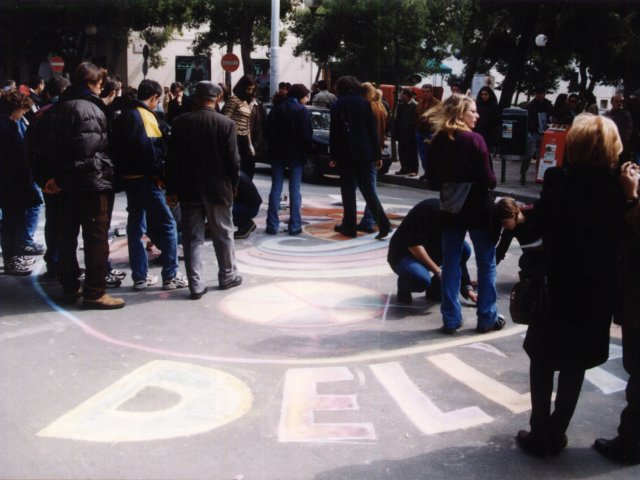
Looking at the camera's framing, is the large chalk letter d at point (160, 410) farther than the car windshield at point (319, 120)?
No

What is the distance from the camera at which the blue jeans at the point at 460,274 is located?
5785 millimetres

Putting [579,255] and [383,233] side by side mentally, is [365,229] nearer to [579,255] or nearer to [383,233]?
[383,233]

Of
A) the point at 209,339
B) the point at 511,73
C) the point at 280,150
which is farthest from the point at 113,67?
the point at 209,339

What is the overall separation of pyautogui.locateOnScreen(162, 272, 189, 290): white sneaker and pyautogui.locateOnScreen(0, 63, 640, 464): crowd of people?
Result: 14 millimetres

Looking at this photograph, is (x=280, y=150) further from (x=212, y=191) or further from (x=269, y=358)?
(x=269, y=358)

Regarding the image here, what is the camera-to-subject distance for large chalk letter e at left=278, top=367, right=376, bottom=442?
4211mm

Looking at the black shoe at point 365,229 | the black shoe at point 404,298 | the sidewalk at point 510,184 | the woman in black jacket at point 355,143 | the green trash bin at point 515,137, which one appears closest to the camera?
the black shoe at point 404,298

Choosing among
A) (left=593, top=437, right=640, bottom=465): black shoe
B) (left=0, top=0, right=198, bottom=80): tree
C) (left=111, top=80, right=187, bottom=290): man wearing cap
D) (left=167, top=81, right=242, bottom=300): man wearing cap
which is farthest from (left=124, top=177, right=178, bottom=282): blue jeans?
(left=0, top=0, right=198, bottom=80): tree

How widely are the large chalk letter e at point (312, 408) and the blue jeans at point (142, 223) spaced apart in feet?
7.71

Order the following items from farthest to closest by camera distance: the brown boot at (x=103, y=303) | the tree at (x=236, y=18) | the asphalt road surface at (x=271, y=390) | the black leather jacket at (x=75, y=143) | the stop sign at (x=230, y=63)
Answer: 1. the tree at (x=236, y=18)
2. the stop sign at (x=230, y=63)
3. the brown boot at (x=103, y=303)
4. the black leather jacket at (x=75, y=143)
5. the asphalt road surface at (x=271, y=390)

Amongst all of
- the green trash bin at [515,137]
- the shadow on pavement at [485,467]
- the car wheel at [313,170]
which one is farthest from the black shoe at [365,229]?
the shadow on pavement at [485,467]

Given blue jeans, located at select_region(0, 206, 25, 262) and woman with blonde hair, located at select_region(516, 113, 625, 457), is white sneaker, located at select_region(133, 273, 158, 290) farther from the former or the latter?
woman with blonde hair, located at select_region(516, 113, 625, 457)

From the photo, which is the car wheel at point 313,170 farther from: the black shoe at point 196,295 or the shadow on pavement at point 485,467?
the shadow on pavement at point 485,467

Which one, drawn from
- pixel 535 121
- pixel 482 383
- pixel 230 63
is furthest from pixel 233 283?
pixel 230 63
